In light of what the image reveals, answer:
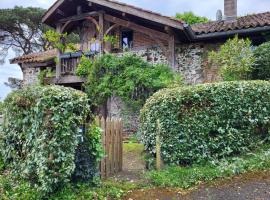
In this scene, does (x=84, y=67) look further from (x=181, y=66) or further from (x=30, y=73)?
(x=30, y=73)

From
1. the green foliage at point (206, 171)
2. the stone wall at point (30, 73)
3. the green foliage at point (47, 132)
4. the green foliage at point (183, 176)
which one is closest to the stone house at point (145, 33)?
the stone wall at point (30, 73)

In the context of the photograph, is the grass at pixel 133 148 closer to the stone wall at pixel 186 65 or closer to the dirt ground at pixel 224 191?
the stone wall at pixel 186 65

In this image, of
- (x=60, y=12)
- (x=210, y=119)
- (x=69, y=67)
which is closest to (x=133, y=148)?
(x=210, y=119)

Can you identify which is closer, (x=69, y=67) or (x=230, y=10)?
(x=230, y=10)

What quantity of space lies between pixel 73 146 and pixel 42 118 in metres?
0.75

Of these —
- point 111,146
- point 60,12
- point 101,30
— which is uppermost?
point 60,12

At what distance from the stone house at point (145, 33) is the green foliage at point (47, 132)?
8.24 m

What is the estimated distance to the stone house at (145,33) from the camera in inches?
569

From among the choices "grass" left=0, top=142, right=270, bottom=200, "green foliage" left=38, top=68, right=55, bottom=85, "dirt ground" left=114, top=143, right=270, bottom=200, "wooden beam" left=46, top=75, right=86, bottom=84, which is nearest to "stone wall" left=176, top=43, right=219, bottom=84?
"wooden beam" left=46, top=75, right=86, bottom=84

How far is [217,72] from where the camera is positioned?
47.9ft

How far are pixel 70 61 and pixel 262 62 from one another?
9269 millimetres

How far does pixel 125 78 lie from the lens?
49.5ft

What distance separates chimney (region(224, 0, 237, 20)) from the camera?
53.8ft

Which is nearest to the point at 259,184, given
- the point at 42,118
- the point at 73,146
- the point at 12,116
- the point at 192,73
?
the point at 73,146
